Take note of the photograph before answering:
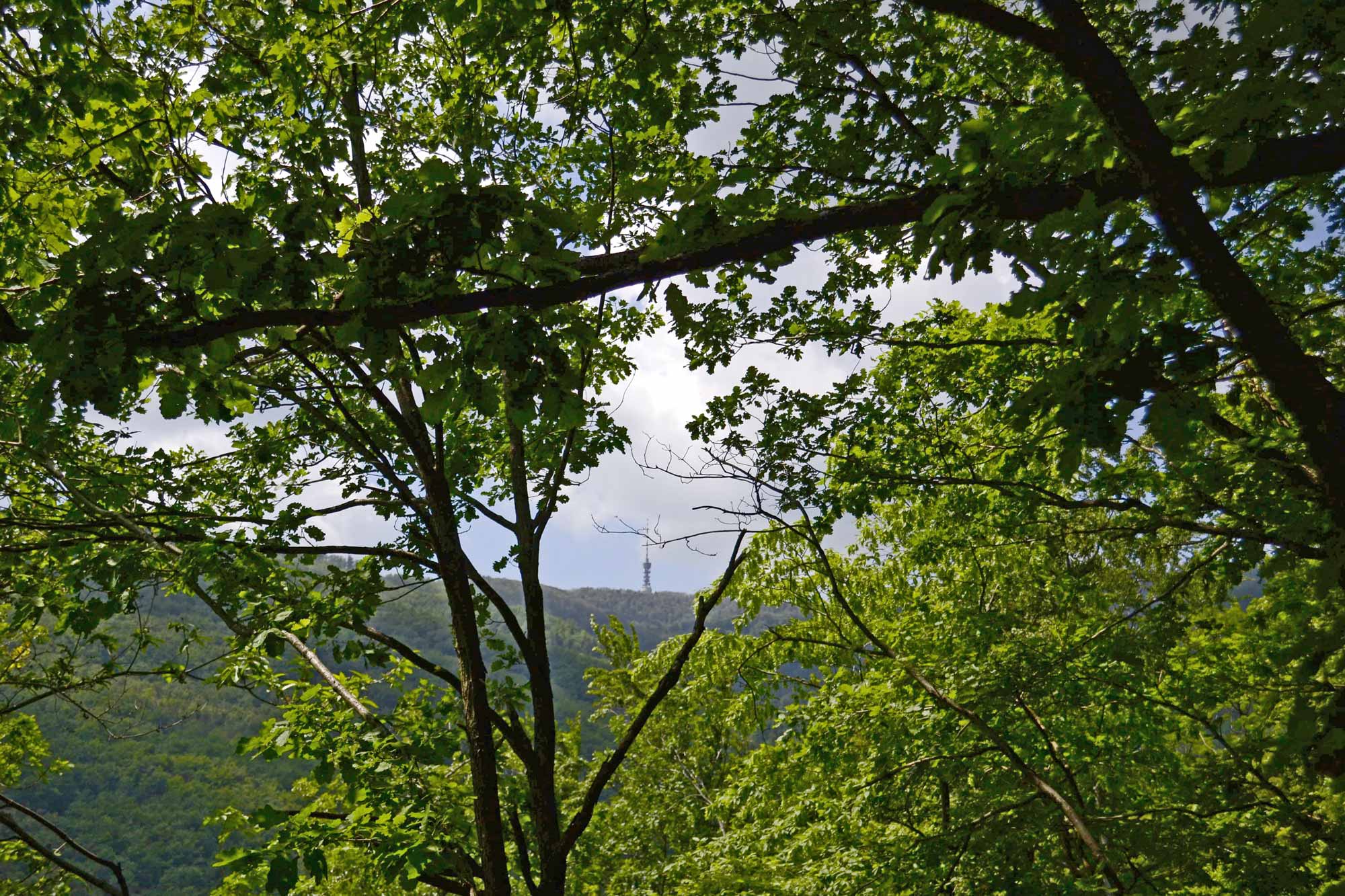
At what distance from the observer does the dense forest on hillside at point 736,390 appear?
6.67ft

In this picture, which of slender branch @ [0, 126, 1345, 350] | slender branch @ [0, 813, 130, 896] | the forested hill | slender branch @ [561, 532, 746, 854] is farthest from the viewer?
the forested hill

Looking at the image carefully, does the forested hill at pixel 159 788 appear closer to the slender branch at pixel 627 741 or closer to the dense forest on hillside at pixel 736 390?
the dense forest on hillside at pixel 736 390

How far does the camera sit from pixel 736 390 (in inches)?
231

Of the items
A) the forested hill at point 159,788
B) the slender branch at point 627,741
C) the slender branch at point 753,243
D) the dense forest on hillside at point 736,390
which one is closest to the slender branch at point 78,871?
the dense forest on hillside at point 736,390

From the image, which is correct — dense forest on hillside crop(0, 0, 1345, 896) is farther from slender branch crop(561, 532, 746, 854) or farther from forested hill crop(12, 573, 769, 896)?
forested hill crop(12, 573, 769, 896)

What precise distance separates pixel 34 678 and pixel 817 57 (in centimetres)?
1011

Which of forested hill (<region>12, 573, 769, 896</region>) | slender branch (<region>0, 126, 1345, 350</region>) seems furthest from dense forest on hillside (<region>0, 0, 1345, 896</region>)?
forested hill (<region>12, 573, 769, 896</region>)

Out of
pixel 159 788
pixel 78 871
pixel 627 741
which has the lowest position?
pixel 159 788

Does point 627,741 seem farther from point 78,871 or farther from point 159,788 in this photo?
point 159,788

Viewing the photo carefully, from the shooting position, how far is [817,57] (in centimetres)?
519

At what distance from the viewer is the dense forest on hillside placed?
203cm

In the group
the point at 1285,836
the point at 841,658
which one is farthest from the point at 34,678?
the point at 1285,836

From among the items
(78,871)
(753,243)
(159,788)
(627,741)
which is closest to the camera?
(753,243)

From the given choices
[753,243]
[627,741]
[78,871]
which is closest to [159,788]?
[78,871]
